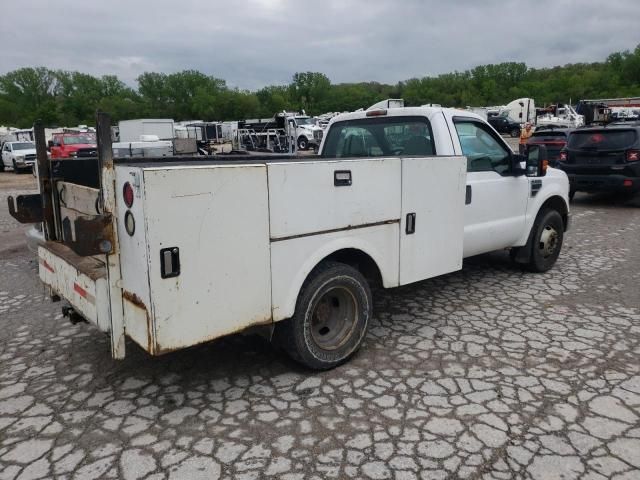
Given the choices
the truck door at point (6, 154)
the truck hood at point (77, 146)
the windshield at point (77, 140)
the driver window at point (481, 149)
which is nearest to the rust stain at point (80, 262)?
the driver window at point (481, 149)

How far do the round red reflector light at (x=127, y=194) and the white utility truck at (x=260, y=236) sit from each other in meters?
0.01

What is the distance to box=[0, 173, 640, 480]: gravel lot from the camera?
2.81 m

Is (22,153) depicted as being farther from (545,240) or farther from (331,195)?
(331,195)

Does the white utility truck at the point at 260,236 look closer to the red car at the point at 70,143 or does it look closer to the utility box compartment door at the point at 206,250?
the utility box compartment door at the point at 206,250

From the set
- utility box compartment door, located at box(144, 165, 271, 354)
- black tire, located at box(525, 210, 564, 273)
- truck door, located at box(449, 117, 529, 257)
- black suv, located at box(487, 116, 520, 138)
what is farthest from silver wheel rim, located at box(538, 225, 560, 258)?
black suv, located at box(487, 116, 520, 138)

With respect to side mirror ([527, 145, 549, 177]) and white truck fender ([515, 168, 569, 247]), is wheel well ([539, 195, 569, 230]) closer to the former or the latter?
white truck fender ([515, 168, 569, 247])

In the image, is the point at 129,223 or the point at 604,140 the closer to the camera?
the point at 129,223

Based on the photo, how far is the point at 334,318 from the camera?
4.04 metres

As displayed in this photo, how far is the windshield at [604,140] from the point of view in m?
11.3

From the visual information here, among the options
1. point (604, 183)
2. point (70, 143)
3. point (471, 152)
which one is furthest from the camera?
point (70, 143)

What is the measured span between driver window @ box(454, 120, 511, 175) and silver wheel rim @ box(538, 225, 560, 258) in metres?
1.19

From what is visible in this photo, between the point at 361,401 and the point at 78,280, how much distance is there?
2016 millimetres

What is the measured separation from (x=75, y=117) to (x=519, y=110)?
78512 millimetres

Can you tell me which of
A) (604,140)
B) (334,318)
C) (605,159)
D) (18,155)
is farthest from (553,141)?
(18,155)
